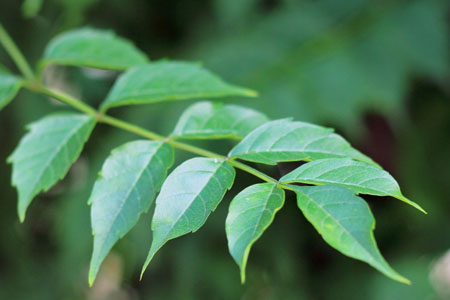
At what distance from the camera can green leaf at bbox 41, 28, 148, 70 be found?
1.94 feet

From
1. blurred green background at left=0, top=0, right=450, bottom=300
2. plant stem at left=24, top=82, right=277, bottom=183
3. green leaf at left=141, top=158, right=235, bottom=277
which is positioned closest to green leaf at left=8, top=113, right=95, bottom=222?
plant stem at left=24, top=82, right=277, bottom=183

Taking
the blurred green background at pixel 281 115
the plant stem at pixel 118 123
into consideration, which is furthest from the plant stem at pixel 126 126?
the blurred green background at pixel 281 115

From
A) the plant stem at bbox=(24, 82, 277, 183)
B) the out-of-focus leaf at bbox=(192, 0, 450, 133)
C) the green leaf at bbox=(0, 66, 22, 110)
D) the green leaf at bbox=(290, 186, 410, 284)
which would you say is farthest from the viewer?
the out-of-focus leaf at bbox=(192, 0, 450, 133)

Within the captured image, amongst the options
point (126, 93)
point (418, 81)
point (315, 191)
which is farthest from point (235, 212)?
point (418, 81)

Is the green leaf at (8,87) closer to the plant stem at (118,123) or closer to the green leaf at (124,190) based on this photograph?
the plant stem at (118,123)

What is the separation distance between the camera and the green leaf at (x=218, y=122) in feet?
1.43

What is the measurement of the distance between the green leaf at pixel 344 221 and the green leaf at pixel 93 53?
33 centimetres

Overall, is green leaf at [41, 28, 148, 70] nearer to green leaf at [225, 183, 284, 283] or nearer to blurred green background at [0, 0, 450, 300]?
green leaf at [225, 183, 284, 283]

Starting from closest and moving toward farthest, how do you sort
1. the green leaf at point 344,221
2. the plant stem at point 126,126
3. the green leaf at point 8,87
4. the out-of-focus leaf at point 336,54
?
the green leaf at point 344,221 → the plant stem at point 126,126 → the green leaf at point 8,87 → the out-of-focus leaf at point 336,54

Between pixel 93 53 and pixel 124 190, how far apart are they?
0.26m

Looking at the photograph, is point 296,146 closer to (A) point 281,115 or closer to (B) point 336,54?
(A) point 281,115

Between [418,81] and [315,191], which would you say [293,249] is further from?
[315,191]

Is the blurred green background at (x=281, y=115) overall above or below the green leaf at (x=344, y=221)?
below

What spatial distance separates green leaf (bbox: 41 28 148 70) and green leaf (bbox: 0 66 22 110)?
0.05 meters
